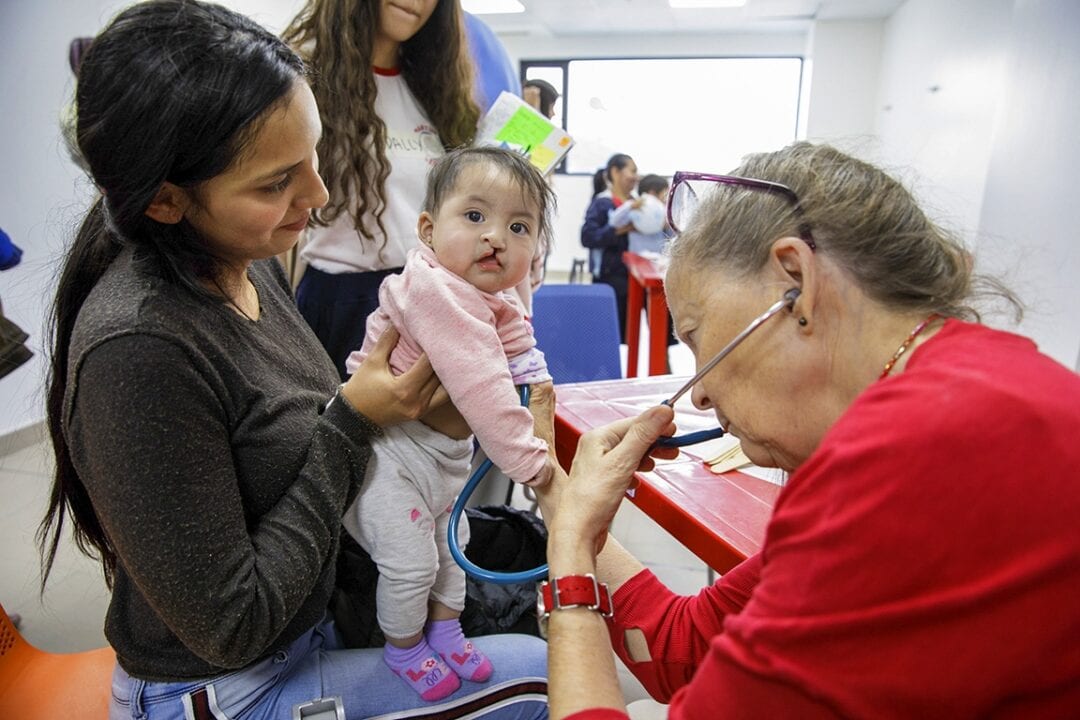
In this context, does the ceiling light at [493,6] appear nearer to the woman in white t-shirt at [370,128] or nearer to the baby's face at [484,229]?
the woman in white t-shirt at [370,128]

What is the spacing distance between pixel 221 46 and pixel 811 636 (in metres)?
0.85

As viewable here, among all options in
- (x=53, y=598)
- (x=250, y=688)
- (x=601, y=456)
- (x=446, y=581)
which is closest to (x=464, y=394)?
(x=601, y=456)

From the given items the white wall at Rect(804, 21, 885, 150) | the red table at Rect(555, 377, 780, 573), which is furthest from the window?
the red table at Rect(555, 377, 780, 573)

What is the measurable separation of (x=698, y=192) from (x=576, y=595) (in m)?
0.51

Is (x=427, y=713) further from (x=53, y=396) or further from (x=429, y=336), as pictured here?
(x=53, y=396)

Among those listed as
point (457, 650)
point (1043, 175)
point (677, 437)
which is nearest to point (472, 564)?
point (457, 650)

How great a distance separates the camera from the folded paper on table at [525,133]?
178cm

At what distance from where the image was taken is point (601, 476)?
92 centimetres

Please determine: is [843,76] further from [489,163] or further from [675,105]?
[489,163]

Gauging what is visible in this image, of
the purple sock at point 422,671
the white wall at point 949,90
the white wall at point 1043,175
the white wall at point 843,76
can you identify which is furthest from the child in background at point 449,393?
the white wall at point 843,76

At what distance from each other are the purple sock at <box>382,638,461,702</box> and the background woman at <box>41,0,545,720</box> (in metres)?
0.02

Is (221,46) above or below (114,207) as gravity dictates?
above

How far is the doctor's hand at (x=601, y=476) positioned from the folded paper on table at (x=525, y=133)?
979 mm

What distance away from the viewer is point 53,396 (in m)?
0.90
